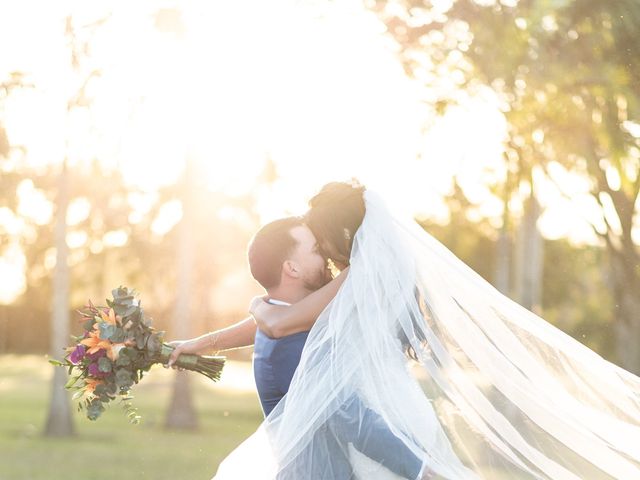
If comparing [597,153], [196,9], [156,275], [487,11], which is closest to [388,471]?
[487,11]

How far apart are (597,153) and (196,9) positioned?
38.4ft

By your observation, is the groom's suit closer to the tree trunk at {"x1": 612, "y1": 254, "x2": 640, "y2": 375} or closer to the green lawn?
the green lawn

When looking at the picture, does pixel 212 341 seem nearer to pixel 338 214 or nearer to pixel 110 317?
pixel 110 317

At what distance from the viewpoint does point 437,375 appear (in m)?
4.49

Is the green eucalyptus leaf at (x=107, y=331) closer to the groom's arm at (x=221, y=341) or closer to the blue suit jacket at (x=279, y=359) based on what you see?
the groom's arm at (x=221, y=341)

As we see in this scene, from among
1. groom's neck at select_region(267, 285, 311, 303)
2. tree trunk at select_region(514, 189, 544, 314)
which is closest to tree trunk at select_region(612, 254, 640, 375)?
tree trunk at select_region(514, 189, 544, 314)

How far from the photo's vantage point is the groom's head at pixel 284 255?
4.46m

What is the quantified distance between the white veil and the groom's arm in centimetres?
75

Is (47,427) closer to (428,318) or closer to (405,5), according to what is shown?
(405,5)

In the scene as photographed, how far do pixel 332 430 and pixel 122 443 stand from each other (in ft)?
63.2

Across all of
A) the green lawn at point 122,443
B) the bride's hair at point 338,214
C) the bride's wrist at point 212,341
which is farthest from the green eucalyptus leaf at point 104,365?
the green lawn at point 122,443

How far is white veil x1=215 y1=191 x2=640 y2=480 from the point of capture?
427 cm

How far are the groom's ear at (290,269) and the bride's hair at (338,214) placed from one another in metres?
0.13

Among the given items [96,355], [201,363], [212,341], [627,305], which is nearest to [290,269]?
[212,341]
